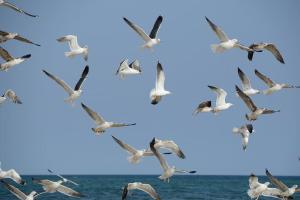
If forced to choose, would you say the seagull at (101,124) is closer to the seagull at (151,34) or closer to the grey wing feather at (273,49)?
the seagull at (151,34)

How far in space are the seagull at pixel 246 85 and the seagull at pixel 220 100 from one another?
28.2 inches

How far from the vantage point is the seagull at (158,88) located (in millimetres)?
19969

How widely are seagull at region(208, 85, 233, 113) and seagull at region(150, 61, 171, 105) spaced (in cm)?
182

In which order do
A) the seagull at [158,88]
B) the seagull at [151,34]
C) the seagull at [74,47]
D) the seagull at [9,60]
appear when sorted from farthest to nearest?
Result: the seagull at [74,47]
the seagull at [151,34]
the seagull at [158,88]
the seagull at [9,60]

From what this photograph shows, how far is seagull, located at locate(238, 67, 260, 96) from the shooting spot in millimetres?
22047

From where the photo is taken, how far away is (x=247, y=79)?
72.9 ft

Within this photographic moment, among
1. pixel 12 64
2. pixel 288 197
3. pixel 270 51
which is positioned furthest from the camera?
pixel 270 51

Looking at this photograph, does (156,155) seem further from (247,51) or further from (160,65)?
(247,51)

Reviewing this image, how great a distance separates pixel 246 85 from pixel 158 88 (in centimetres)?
330

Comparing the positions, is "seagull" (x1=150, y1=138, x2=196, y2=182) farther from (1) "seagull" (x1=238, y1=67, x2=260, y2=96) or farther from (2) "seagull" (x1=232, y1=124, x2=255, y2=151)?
(1) "seagull" (x1=238, y1=67, x2=260, y2=96)

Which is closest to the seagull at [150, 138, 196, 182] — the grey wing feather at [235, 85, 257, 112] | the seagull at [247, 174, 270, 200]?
the seagull at [247, 174, 270, 200]

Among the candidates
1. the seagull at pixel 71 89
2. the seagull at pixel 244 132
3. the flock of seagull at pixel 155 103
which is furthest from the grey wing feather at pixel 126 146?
the seagull at pixel 244 132

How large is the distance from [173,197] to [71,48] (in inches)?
894

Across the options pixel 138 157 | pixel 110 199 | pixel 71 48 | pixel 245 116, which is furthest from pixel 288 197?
pixel 110 199
